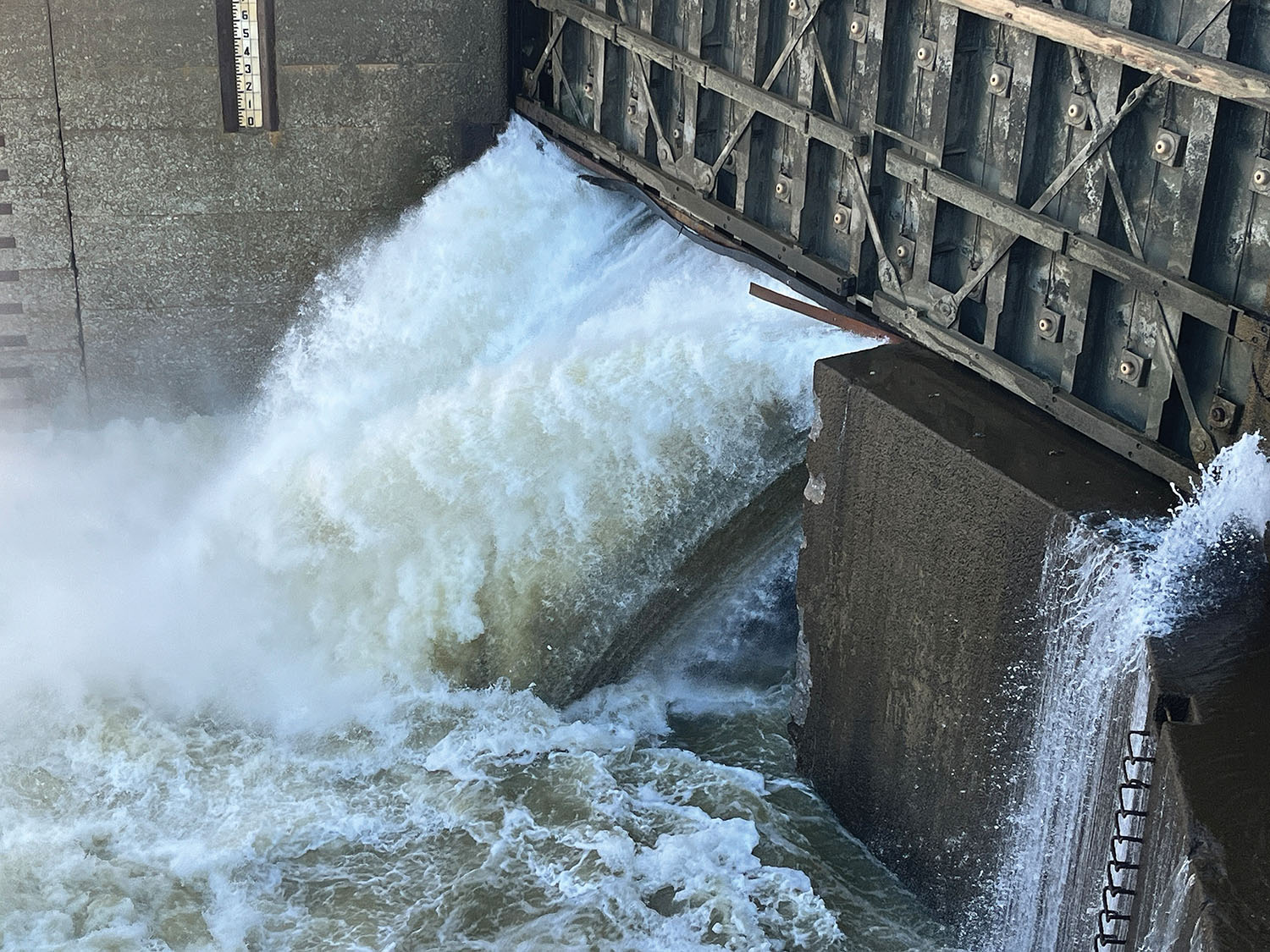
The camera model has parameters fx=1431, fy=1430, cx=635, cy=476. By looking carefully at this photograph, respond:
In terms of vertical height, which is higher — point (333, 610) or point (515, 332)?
point (515, 332)

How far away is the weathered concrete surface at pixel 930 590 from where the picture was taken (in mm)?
6742

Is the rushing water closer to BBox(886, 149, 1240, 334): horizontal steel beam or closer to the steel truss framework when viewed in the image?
the steel truss framework

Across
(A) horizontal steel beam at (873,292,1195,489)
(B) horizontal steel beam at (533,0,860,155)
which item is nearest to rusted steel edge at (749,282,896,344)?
(A) horizontal steel beam at (873,292,1195,489)

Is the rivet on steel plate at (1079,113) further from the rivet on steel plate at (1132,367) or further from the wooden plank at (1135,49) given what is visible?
the rivet on steel plate at (1132,367)

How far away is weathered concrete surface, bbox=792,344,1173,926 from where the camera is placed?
6.74m

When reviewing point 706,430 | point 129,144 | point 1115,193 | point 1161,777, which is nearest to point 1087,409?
point 1115,193

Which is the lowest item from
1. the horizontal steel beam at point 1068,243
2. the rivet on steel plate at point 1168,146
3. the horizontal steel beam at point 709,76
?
the horizontal steel beam at point 1068,243

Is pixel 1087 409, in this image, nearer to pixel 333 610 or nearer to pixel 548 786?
pixel 548 786

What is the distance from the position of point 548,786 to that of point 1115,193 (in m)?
4.71

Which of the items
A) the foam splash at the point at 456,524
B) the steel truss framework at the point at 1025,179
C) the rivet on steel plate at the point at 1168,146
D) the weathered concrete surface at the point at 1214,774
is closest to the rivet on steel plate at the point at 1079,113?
the steel truss framework at the point at 1025,179

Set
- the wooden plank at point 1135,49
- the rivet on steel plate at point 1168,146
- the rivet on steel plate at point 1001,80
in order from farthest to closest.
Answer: the rivet on steel plate at point 1001,80 → the rivet on steel plate at point 1168,146 → the wooden plank at point 1135,49

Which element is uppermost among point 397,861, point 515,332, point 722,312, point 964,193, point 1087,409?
point 964,193

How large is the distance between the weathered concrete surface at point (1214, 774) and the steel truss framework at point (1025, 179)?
790 mm

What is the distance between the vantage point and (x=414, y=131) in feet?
37.4
